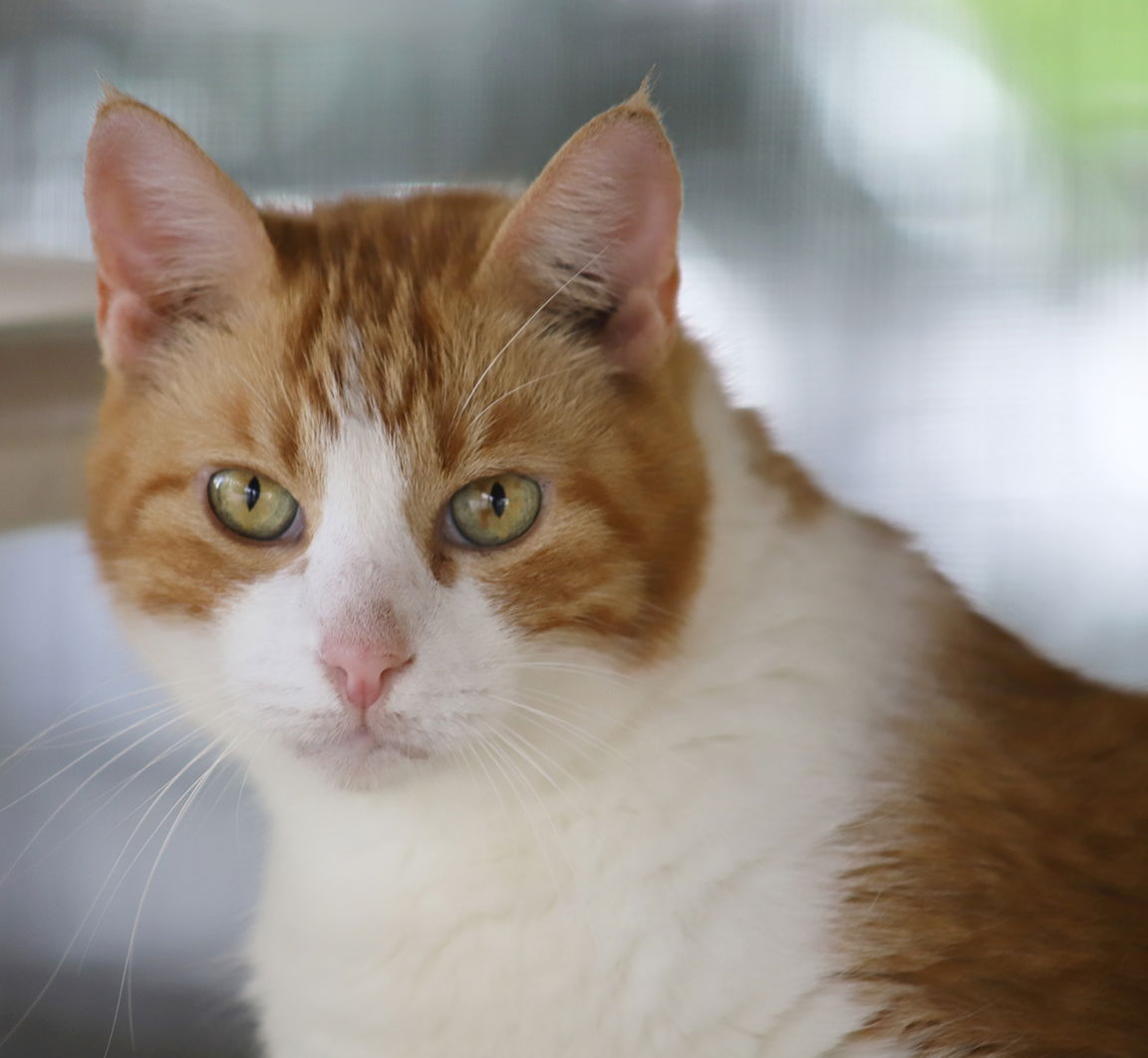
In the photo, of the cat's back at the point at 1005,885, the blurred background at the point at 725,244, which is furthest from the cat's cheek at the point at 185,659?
the cat's back at the point at 1005,885

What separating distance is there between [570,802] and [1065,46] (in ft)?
3.21

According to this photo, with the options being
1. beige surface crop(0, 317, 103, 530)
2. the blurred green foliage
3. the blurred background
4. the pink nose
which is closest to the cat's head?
the pink nose

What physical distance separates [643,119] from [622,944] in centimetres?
56

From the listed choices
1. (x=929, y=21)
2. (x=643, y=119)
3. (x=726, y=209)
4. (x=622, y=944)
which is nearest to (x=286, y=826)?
(x=622, y=944)

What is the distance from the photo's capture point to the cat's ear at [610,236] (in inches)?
32.7

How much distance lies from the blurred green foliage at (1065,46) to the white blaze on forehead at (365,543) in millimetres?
892

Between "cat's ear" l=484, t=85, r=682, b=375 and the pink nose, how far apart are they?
0.29 m

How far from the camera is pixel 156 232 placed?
89 centimetres

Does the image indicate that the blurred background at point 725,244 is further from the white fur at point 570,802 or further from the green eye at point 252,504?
the green eye at point 252,504

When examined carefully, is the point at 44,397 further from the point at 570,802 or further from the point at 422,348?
the point at 570,802

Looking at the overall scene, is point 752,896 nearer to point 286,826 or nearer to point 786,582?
point 786,582

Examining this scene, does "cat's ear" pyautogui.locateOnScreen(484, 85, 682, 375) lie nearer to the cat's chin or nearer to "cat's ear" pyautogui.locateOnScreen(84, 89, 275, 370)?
"cat's ear" pyautogui.locateOnScreen(84, 89, 275, 370)

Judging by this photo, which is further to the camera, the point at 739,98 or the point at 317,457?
the point at 739,98

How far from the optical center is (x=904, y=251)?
1362mm
